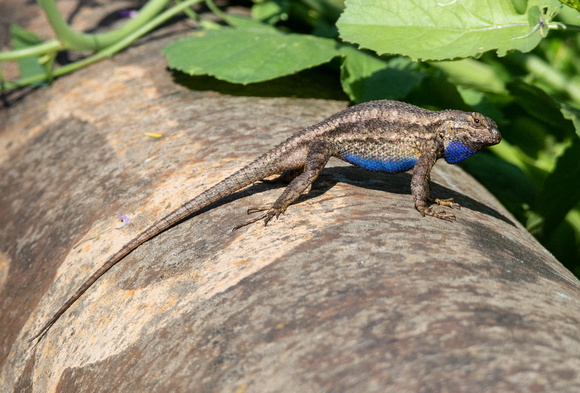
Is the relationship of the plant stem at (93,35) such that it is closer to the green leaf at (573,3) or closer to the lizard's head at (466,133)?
the lizard's head at (466,133)

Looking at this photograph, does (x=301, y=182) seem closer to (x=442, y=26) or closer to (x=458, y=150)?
(x=458, y=150)

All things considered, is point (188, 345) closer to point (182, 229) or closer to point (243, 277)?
point (243, 277)

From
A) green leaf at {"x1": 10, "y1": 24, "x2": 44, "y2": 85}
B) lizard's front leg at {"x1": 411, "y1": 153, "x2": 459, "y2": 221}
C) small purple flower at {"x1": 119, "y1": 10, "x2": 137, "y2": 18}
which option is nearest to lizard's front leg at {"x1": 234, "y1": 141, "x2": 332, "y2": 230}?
lizard's front leg at {"x1": 411, "y1": 153, "x2": 459, "y2": 221}

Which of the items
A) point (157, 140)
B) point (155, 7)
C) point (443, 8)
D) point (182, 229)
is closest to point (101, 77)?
point (155, 7)

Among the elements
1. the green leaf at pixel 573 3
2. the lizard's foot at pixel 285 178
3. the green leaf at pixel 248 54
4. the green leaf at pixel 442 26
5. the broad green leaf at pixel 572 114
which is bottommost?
the lizard's foot at pixel 285 178

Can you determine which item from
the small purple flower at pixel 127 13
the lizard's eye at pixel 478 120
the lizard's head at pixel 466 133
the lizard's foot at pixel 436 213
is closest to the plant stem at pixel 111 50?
the small purple flower at pixel 127 13

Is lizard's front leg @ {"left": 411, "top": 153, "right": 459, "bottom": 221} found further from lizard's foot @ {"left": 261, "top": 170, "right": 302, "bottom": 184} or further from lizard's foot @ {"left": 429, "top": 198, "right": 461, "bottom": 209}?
lizard's foot @ {"left": 261, "top": 170, "right": 302, "bottom": 184}

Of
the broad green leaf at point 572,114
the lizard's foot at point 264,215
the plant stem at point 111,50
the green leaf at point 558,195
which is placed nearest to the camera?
the lizard's foot at point 264,215
